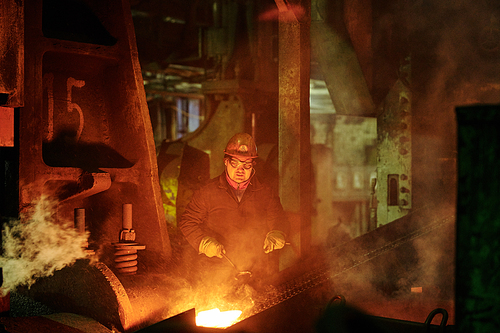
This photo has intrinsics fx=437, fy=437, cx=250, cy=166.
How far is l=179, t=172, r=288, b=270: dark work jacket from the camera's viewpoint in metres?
4.18

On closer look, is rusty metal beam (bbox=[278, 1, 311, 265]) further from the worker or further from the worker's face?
the worker's face

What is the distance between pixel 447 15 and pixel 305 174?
2.39 meters

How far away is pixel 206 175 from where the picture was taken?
696 cm

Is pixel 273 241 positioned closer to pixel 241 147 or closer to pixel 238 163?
A: pixel 238 163

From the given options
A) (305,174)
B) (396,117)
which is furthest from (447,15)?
(305,174)

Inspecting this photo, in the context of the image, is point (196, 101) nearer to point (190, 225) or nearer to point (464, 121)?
point (190, 225)

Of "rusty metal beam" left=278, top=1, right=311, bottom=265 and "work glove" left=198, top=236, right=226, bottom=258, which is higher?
"rusty metal beam" left=278, top=1, right=311, bottom=265

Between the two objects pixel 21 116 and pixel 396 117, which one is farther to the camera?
pixel 396 117

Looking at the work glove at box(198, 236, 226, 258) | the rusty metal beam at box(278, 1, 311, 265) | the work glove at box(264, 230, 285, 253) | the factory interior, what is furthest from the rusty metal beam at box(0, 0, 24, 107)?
the rusty metal beam at box(278, 1, 311, 265)

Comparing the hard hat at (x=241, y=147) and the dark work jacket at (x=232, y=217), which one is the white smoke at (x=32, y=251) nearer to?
the dark work jacket at (x=232, y=217)

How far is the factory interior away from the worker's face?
612mm

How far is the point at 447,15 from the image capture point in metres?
4.83

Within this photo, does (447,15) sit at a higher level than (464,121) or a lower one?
higher

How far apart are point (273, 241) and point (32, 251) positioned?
1.99 meters
